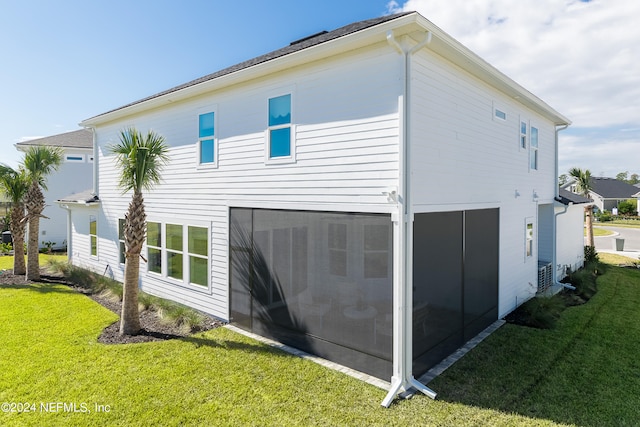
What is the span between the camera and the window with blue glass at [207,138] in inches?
348

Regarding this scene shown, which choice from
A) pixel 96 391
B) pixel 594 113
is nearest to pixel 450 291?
pixel 96 391

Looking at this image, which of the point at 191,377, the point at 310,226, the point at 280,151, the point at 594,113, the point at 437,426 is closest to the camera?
the point at 437,426

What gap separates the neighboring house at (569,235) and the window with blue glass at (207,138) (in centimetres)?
1211

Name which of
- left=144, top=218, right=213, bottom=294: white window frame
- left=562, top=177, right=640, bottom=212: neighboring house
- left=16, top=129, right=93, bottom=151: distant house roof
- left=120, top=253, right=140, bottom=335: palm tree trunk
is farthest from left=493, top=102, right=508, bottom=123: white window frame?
left=562, top=177, right=640, bottom=212: neighboring house

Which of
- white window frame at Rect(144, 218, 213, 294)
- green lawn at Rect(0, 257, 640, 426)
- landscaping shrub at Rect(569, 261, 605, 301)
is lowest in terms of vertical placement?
green lawn at Rect(0, 257, 640, 426)

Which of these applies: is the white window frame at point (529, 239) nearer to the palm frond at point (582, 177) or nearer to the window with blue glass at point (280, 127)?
the window with blue glass at point (280, 127)

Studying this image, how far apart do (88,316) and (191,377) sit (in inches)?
191

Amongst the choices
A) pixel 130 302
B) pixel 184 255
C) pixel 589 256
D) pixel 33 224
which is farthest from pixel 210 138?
pixel 589 256

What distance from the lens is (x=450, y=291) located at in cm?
677

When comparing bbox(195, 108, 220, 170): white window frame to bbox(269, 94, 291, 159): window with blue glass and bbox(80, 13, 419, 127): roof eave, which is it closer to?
bbox(80, 13, 419, 127): roof eave

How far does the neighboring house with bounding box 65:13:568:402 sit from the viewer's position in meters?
5.59

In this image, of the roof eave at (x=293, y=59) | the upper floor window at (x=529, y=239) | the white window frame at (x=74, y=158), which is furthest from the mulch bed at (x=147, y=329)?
the white window frame at (x=74, y=158)

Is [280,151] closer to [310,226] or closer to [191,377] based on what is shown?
[310,226]

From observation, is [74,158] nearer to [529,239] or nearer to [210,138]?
[210,138]
